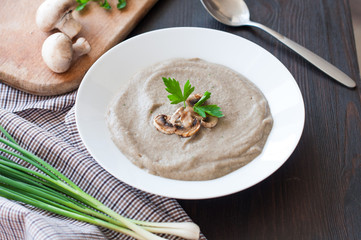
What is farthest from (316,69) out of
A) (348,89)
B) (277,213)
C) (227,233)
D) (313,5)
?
(227,233)

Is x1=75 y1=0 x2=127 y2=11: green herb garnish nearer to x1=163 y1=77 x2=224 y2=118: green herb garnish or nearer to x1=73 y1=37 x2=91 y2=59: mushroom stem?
x1=73 y1=37 x2=91 y2=59: mushroom stem

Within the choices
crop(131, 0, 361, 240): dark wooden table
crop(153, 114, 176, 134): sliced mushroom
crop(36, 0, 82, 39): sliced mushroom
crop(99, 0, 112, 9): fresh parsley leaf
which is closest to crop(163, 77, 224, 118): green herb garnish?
crop(153, 114, 176, 134): sliced mushroom

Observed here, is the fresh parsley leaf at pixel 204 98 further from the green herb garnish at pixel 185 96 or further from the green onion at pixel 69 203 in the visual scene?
the green onion at pixel 69 203

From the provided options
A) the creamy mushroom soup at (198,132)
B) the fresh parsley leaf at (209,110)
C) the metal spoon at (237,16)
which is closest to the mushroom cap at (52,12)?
the creamy mushroom soup at (198,132)

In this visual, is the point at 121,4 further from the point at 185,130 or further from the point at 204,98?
the point at 185,130

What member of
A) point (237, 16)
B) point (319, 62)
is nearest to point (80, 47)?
point (237, 16)

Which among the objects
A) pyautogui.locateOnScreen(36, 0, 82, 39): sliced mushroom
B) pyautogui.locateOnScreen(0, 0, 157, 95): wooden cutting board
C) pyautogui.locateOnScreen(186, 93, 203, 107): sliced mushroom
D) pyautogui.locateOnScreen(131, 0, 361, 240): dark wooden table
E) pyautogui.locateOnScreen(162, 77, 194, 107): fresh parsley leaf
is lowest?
pyautogui.locateOnScreen(131, 0, 361, 240): dark wooden table
